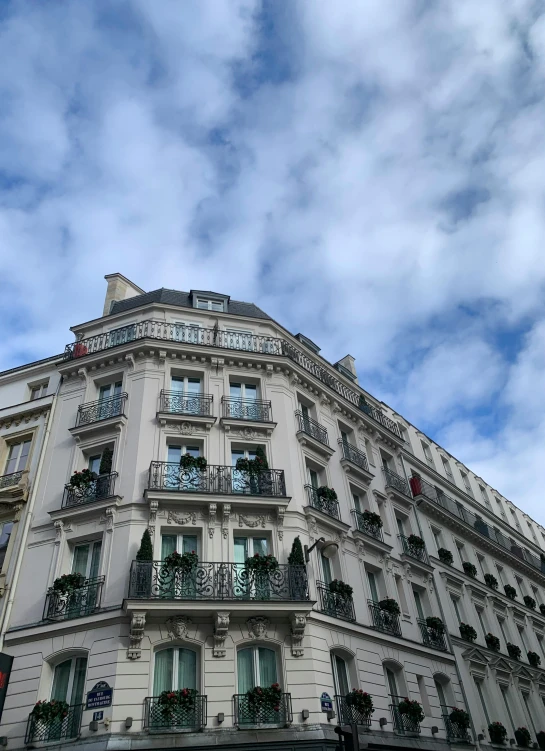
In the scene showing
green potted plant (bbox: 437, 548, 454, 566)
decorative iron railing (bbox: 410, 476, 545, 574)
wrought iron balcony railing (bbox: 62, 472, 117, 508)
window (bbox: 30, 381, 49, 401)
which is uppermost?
window (bbox: 30, 381, 49, 401)

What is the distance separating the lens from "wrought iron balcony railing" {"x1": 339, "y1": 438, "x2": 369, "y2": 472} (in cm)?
2280

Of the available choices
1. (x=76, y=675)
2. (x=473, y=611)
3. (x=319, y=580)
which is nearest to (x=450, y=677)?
(x=473, y=611)

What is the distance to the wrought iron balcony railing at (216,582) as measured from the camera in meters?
15.3

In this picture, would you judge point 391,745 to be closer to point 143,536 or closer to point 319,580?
point 319,580

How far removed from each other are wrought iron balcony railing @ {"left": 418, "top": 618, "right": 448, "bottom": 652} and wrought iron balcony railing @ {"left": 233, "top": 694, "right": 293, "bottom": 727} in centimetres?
798

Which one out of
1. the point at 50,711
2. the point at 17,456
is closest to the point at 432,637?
the point at 50,711

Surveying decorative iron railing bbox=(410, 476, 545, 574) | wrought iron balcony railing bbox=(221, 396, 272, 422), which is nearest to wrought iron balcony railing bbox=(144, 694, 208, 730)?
wrought iron balcony railing bbox=(221, 396, 272, 422)

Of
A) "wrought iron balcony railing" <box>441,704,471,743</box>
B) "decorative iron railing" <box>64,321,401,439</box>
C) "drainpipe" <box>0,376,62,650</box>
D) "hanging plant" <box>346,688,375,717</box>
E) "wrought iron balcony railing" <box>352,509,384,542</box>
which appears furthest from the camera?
"decorative iron railing" <box>64,321,401,439</box>

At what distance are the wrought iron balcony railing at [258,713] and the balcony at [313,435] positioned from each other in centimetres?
818

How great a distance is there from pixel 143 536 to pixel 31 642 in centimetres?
382

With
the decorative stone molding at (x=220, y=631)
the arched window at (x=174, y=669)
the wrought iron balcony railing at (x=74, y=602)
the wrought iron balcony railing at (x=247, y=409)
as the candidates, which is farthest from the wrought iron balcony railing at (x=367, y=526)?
the wrought iron balcony railing at (x=74, y=602)

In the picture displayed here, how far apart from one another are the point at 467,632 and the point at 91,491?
15.4 metres

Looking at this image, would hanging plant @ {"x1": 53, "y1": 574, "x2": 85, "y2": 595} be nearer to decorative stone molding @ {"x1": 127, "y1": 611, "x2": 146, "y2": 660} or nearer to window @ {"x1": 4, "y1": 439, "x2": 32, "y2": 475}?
decorative stone molding @ {"x1": 127, "y1": 611, "x2": 146, "y2": 660}

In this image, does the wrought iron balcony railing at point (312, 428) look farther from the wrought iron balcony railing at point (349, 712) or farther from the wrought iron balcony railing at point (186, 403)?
the wrought iron balcony railing at point (349, 712)
